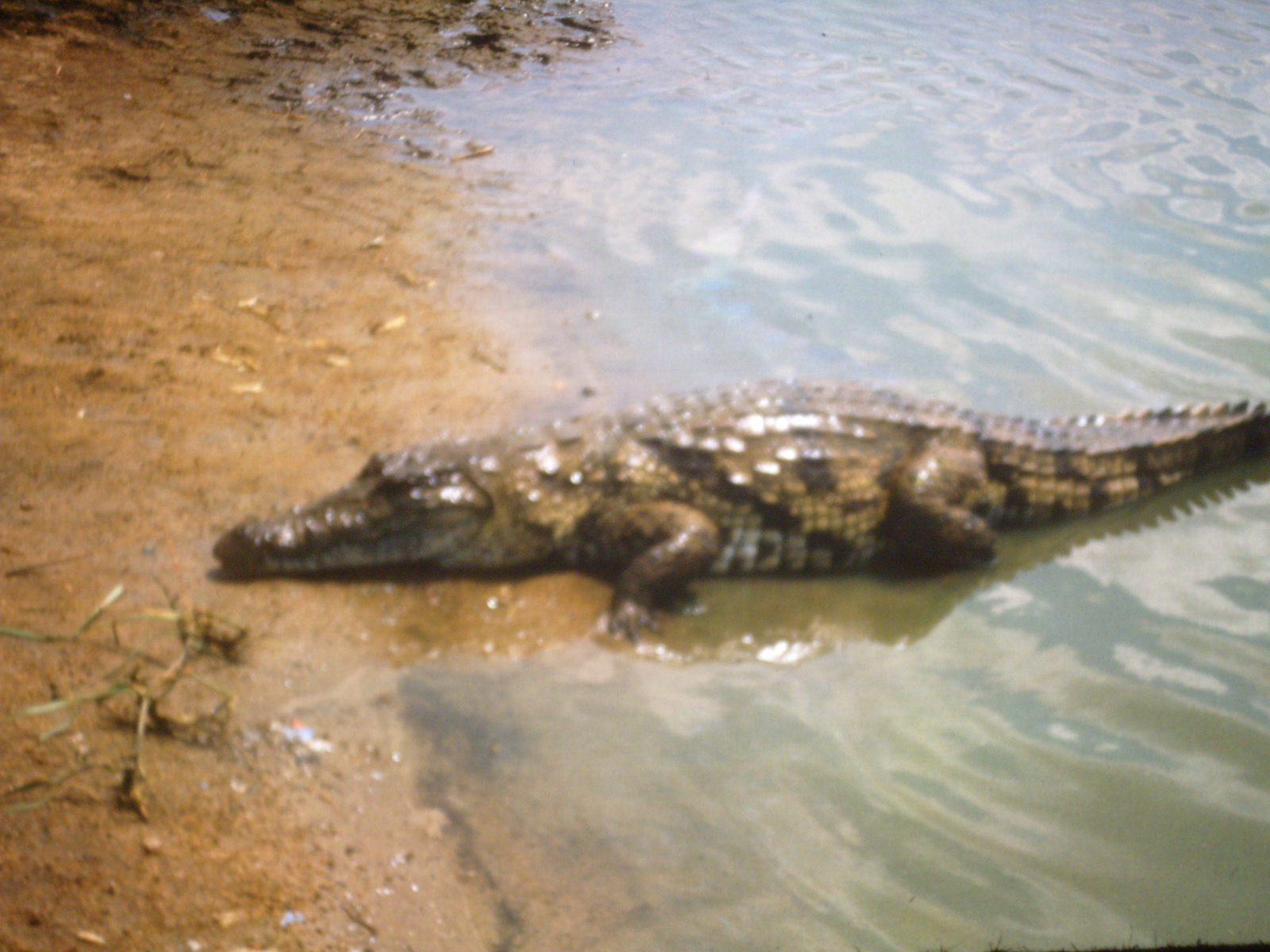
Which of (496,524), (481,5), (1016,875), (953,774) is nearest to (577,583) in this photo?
(496,524)

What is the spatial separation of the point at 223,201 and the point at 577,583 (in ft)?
13.0

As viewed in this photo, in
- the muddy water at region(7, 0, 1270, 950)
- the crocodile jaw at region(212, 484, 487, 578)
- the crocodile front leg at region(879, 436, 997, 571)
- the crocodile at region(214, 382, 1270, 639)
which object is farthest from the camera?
the crocodile front leg at region(879, 436, 997, 571)

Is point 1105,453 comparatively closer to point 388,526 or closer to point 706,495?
point 706,495

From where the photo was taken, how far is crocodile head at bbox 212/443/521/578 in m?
3.68

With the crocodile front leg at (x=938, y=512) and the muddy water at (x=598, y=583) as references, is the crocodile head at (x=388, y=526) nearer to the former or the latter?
the muddy water at (x=598, y=583)

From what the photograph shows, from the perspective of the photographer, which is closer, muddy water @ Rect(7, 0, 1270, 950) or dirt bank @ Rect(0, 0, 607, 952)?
dirt bank @ Rect(0, 0, 607, 952)

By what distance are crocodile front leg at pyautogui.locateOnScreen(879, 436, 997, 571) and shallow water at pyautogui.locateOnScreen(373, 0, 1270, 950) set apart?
14 centimetres

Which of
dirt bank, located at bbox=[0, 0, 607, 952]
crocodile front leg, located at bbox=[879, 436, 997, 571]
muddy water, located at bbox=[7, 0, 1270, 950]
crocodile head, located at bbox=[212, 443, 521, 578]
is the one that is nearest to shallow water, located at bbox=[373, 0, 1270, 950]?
muddy water, located at bbox=[7, 0, 1270, 950]

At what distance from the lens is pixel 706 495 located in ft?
13.6

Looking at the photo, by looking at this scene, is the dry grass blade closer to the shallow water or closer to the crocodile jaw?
the crocodile jaw

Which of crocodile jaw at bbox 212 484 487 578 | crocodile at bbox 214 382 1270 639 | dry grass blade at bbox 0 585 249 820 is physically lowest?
dry grass blade at bbox 0 585 249 820

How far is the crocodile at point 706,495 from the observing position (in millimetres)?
3854

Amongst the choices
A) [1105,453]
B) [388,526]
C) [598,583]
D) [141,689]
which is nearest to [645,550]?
[598,583]

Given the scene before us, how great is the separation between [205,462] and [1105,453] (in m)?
4.11
